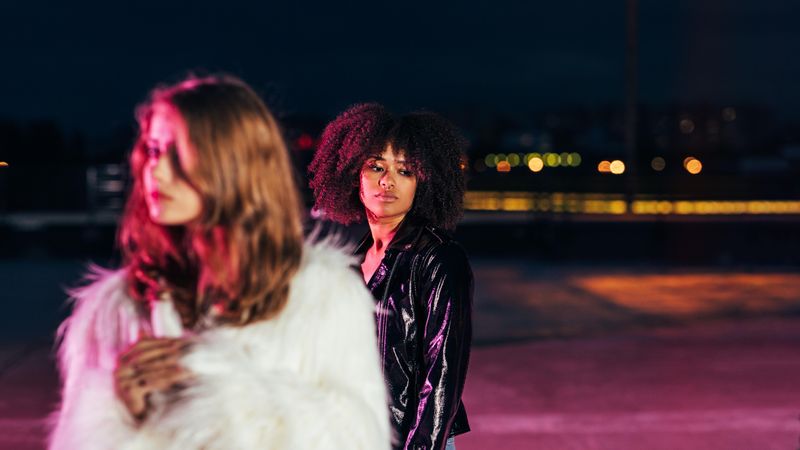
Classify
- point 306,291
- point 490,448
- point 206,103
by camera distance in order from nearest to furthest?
point 206,103 < point 306,291 < point 490,448

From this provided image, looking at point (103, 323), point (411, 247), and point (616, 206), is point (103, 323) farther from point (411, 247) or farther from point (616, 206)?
point (616, 206)

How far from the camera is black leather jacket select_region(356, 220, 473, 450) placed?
2.53 meters

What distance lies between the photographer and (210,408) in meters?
1.67

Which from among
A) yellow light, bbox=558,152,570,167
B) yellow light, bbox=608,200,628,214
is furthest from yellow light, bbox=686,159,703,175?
yellow light, bbox=558,152,570,167

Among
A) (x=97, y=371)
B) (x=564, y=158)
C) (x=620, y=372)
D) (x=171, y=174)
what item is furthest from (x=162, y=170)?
(x=564, y=158)

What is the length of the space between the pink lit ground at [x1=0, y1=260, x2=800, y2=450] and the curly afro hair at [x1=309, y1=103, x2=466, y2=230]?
3.37 meters

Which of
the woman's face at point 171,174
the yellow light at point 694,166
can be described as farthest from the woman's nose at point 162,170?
the yellow light at point 694,166

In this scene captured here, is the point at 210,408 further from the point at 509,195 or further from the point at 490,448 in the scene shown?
the point at 509,195

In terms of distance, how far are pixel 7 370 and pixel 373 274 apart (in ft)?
20.9

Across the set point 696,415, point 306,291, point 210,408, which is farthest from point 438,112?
point 696,415

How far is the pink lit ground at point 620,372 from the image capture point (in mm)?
6449

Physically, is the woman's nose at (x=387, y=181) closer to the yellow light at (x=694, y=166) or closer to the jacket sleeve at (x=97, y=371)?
the jacket sleeve at (x=97, y=371)

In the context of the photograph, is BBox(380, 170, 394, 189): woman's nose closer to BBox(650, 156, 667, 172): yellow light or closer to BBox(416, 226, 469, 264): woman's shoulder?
BBox(416, 226, 469, 264): woman's shoulder

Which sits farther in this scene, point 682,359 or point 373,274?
point 682,359
